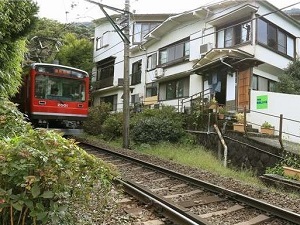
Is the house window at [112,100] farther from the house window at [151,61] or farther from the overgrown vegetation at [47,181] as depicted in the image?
the overgrown vegetation at [47,181]

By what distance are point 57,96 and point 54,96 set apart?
0.46 ft

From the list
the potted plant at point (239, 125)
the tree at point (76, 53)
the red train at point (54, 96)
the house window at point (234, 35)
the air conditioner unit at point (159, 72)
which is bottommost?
the potted plant at point (239, 125)

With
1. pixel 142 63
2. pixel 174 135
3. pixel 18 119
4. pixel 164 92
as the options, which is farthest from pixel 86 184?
pixel 142 63

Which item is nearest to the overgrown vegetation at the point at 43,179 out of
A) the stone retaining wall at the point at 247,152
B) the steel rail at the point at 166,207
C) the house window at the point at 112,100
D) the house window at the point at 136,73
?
the steel rail at the point at 166,207

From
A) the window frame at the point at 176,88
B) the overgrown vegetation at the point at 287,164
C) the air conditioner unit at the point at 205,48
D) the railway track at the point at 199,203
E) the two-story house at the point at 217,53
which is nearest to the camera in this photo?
the railway track at the point at 199,203

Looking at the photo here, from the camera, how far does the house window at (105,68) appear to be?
1336 inches

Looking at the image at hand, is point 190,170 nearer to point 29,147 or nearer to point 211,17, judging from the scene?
point 29,147

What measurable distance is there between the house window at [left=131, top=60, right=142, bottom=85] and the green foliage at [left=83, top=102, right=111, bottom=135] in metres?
7.97

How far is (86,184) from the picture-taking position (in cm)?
316

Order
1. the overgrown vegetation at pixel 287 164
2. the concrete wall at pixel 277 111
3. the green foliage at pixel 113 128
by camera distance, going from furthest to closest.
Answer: the green foliage at pixel 113 128, the concrete wall at pixel 277 111, the overgrown vegetation at pixel 287 164

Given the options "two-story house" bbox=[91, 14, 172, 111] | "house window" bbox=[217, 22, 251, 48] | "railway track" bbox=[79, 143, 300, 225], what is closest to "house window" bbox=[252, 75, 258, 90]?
"house window" bbox=[217, 22, 251, 48]

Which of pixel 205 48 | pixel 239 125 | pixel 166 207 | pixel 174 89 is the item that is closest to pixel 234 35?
pixel 205 48

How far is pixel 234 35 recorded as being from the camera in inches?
762

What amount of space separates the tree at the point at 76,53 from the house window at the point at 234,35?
1739 centimetres
